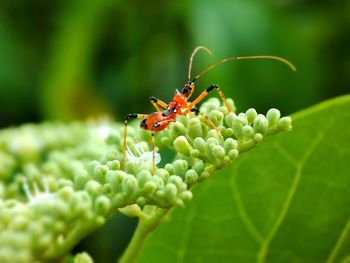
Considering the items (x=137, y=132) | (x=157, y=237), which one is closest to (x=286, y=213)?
(x=157, y=237)

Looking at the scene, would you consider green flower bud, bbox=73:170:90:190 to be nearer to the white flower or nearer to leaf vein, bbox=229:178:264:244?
the white flower

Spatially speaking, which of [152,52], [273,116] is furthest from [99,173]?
[152,52]

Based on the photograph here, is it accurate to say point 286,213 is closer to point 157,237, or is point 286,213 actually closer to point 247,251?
point 247,251

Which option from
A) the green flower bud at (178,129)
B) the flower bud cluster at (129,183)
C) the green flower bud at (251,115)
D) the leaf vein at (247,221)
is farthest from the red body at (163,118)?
the green flower bud at (251,115)

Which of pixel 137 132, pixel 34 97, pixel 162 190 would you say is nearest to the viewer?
pixel 162 190

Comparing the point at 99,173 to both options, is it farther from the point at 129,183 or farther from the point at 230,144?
the point at 230,144

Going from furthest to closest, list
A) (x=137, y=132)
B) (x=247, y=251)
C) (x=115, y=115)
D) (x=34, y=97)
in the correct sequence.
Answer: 1. (x=34, y=97)
2. (x=115, y=115)
3. (x=137, y=132)
4. (x=247, y=251)

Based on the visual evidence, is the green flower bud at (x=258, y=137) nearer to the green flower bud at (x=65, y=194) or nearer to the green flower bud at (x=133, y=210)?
the green flower bud at (x=133, y=210)
